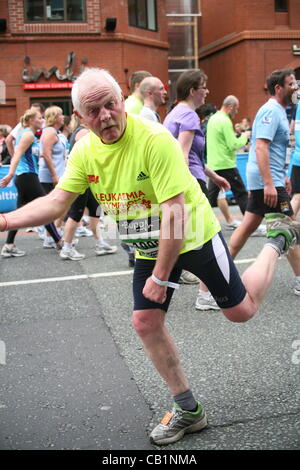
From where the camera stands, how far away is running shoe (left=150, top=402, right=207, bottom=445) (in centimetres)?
297

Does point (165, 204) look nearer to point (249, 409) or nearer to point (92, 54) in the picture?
point (249, 409)

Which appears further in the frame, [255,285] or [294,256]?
[294,256]

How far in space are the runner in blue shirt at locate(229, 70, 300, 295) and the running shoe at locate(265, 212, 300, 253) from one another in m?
1.38

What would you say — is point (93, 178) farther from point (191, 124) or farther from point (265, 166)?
point (265, 166)

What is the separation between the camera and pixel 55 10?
2181 centimetres

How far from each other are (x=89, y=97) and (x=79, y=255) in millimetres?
5497

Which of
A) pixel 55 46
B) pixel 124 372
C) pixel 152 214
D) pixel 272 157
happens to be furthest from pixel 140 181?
pixel 55 46

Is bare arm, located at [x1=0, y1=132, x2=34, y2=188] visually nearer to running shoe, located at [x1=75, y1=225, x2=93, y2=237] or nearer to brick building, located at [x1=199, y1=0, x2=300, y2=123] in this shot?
running shoe, located at [x1=75, y1=225, x2=93, y2=237]

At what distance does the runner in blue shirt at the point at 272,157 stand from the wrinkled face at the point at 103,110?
280 cm

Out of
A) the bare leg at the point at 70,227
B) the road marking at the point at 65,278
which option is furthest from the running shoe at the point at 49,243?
the road marking at the point at 65,278

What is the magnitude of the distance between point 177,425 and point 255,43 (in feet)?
77.3

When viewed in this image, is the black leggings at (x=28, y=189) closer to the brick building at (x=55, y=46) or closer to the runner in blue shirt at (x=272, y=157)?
the runner in blue shirt at (x=272, y=157)

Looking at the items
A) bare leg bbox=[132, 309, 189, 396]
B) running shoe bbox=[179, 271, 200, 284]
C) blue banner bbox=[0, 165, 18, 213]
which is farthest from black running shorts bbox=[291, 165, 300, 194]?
blue banner bbox=[0, 165, 18, 213]

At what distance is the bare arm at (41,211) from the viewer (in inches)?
112
